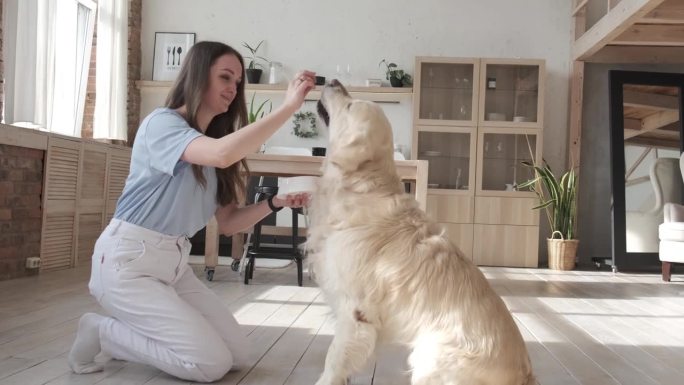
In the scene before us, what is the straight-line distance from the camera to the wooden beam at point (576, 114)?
6820mm

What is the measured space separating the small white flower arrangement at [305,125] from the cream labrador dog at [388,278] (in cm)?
505

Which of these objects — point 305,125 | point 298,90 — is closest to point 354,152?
point 298,90

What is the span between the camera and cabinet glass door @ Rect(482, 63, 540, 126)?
6738 millimetres

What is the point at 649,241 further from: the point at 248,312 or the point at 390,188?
the point at 390,188

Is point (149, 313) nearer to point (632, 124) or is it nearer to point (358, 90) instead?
point (358, 90)

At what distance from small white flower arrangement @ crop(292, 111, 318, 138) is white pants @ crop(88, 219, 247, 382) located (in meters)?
4.94

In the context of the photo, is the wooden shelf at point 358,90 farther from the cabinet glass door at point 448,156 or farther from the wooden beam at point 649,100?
the wooden beam at point 649,100

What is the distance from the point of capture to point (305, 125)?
702 cm

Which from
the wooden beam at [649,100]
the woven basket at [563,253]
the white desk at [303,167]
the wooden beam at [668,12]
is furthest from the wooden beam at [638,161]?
the white desk at [303,167]

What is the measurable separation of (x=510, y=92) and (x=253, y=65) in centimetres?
277

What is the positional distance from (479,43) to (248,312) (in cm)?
486

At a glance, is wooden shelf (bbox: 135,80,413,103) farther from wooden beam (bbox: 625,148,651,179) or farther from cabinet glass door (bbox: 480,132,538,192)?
wooden beam (bbox: 625,148,651,179)

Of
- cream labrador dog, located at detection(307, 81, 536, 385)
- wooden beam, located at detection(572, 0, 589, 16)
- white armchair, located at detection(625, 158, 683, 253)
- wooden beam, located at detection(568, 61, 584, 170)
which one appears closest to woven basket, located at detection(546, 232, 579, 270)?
white armchair, located at detection(625, 158, 683, 253)

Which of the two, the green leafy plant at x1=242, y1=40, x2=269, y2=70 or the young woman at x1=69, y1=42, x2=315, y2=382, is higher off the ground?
the green leafy plant at x1=242, y1=40, x2=269, y2=70
